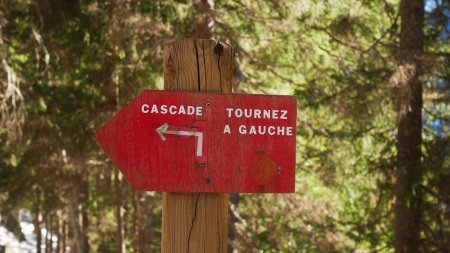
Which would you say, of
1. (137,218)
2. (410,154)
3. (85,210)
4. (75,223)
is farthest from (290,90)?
(85,210)

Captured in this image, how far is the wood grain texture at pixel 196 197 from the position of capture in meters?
2.60

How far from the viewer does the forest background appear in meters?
8.92

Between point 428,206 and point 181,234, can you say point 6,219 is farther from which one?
point 181,234

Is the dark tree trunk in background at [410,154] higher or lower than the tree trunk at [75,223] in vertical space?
higher

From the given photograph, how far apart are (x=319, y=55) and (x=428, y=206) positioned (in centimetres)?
332

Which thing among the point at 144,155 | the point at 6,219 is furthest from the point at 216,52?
the point at 6,219

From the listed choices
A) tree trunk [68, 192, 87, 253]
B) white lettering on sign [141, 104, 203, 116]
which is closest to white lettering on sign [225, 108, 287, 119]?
white lettering on sign [141, 104, 203, 116]

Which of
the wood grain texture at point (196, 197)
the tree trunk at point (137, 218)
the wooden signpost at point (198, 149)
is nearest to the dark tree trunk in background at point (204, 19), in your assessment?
the tree trunk at point (137, 218)

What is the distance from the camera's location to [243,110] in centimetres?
256

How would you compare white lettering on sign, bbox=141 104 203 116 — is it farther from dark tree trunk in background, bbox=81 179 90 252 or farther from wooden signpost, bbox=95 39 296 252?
dark tree trunk in background, bbox=81 179 90 252

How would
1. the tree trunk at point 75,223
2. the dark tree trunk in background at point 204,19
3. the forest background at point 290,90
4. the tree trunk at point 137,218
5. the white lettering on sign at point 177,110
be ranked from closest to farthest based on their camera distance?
the white lettering on sign at point 177,110 < the forest background at point 290,90 < the dark tree trunk in background at point 204,19 < the tree trunk at point 137,218 < the tree trunk at point 75,223

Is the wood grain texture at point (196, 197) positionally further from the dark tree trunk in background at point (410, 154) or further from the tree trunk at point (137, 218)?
the tree trunk at point (137, 218)

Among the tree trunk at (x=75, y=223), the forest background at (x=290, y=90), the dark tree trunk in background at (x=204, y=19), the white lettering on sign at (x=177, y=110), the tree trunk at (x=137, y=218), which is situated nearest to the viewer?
the white lettering on sign at (x=177, y=110)

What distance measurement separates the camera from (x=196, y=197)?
261cm
